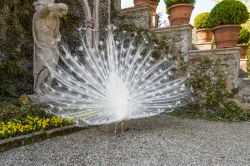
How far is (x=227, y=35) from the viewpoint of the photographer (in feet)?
20.0

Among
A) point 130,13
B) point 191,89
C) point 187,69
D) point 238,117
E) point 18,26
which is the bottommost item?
point 238,117

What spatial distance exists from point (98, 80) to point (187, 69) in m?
3.03

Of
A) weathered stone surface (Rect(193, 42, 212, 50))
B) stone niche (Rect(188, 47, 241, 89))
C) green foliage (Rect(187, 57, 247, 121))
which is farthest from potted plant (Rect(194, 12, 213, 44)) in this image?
green foliage (Rect(187, 57, 247, 121))

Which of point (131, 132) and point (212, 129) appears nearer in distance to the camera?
point (131, 132)

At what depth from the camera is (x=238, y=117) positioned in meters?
5.43

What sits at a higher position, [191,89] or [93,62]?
[93,62]

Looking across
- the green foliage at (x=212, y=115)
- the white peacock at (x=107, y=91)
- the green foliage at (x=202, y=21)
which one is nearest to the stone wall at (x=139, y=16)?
the green foliage at (x=202, y=21)

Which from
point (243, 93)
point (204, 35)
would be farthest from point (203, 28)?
point (243, 93)

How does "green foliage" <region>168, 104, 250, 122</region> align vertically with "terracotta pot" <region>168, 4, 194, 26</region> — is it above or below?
below

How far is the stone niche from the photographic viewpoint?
5.86 meters

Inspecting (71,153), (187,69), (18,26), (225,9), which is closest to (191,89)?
(187,69)

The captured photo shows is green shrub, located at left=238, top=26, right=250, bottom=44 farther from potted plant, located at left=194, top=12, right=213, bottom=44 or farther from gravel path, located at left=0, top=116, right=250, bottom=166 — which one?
gravel path, located at left=0, top=116, right=250, bottom=166

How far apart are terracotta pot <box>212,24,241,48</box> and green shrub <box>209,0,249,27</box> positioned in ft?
0.37

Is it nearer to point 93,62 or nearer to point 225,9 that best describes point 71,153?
point 93,62
